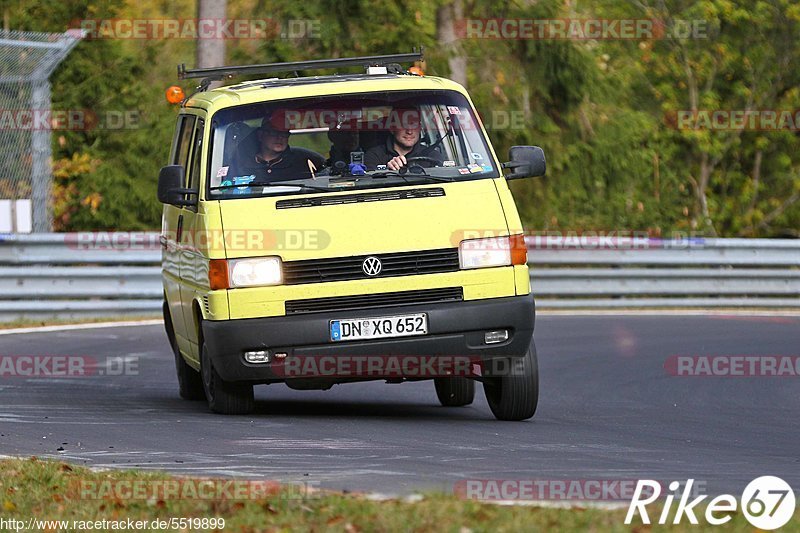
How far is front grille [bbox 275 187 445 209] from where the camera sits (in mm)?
9992

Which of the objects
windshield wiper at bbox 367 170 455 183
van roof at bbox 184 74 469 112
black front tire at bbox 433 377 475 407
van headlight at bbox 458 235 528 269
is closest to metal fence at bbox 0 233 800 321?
black front tire at bbox 433 377 475 407

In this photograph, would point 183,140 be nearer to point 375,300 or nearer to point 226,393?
point 226,393

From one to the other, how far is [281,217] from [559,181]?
62.7 ft

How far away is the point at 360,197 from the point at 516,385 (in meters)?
1.51

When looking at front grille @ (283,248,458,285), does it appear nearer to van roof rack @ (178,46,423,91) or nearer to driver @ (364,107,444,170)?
driver @ (364,107,444,170)

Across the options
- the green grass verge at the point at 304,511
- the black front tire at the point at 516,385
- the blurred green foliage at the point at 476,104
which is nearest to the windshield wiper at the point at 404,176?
the black front tire at the point at 516,385

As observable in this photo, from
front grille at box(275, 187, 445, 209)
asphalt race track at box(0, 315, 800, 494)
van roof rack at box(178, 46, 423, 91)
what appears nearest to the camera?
asphalt race track at box(0, 315, 800, 494)

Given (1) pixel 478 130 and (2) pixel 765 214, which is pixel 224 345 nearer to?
(1) pixel 478 130

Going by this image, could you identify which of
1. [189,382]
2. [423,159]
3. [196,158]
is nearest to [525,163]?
[423,159]

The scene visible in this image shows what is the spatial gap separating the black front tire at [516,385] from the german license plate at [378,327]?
0.61 meters

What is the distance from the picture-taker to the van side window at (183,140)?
1170 cm

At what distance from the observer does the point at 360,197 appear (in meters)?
10.0

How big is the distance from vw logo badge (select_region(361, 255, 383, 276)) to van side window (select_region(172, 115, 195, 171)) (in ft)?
7.63

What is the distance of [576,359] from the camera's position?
15219 millimetres
